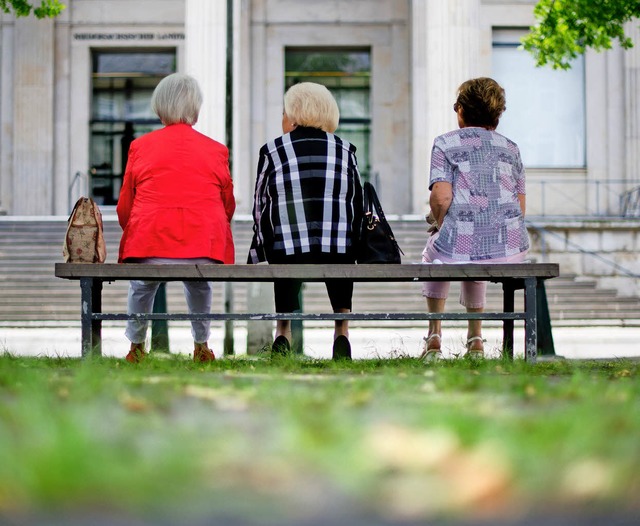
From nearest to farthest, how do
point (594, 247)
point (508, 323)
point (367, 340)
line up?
point (508, 323)
point (367, 340)
point (594, 247)

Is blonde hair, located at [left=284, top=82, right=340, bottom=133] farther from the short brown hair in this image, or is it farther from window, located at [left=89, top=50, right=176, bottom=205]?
window, located at [left=89, top=50, right=176, bottom=205]

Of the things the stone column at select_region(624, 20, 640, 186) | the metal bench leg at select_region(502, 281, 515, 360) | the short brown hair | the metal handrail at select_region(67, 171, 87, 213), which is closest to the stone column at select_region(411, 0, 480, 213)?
the stone column at select_region(624, 20, 640, 186)

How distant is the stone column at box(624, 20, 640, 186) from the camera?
23.7 m

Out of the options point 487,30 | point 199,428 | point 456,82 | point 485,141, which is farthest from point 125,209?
point 487,30

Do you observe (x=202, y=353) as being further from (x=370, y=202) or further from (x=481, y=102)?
(x=481, y=102)

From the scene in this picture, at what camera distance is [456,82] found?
20.3 meters

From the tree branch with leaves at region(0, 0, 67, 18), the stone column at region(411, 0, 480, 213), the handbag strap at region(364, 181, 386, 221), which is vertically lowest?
the handbag strap at region(364, 181, 386, 221)

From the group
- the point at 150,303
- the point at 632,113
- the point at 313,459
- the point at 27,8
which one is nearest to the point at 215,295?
the point at 27,8

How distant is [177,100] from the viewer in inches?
252

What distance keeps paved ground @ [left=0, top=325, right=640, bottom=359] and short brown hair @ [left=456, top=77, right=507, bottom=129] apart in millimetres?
3672

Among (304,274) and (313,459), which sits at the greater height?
(304,274)

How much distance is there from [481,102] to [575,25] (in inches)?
264

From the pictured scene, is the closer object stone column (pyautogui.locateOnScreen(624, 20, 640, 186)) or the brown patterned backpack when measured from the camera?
the brown patterned backpack

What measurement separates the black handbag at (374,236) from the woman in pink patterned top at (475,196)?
0.37m
